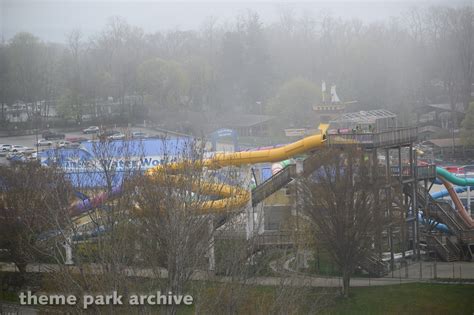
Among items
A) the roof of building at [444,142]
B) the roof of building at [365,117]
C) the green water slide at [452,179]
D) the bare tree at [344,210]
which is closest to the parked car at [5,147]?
the roof of building at [365,117]

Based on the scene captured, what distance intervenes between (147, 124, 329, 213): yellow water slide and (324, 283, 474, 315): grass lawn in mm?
2362

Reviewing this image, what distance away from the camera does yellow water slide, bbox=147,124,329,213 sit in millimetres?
12062

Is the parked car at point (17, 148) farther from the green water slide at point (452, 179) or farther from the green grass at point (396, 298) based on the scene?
the green water slide at point (452, 179)

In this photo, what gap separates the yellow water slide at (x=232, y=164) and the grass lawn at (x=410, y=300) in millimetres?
2362

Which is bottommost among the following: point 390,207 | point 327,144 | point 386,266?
point 386,266

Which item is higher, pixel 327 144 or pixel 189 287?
pixel 327 144

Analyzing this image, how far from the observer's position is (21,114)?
23.2 m

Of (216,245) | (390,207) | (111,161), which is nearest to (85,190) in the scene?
(111,161)

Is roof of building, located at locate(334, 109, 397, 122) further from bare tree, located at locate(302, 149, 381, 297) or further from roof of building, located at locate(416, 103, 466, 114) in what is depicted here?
roof of building, located at locate(416, 103, 466, 114)

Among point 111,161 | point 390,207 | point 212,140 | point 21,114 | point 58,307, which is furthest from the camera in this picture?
point 21,114

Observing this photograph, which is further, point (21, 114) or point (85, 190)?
point (21, 114)

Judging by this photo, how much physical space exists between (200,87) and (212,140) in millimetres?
9626

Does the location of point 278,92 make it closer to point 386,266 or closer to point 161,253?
point 386,266

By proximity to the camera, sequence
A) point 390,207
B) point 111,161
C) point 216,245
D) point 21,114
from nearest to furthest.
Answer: point 216,245, point 111,161, point 390,207, point 21,114
